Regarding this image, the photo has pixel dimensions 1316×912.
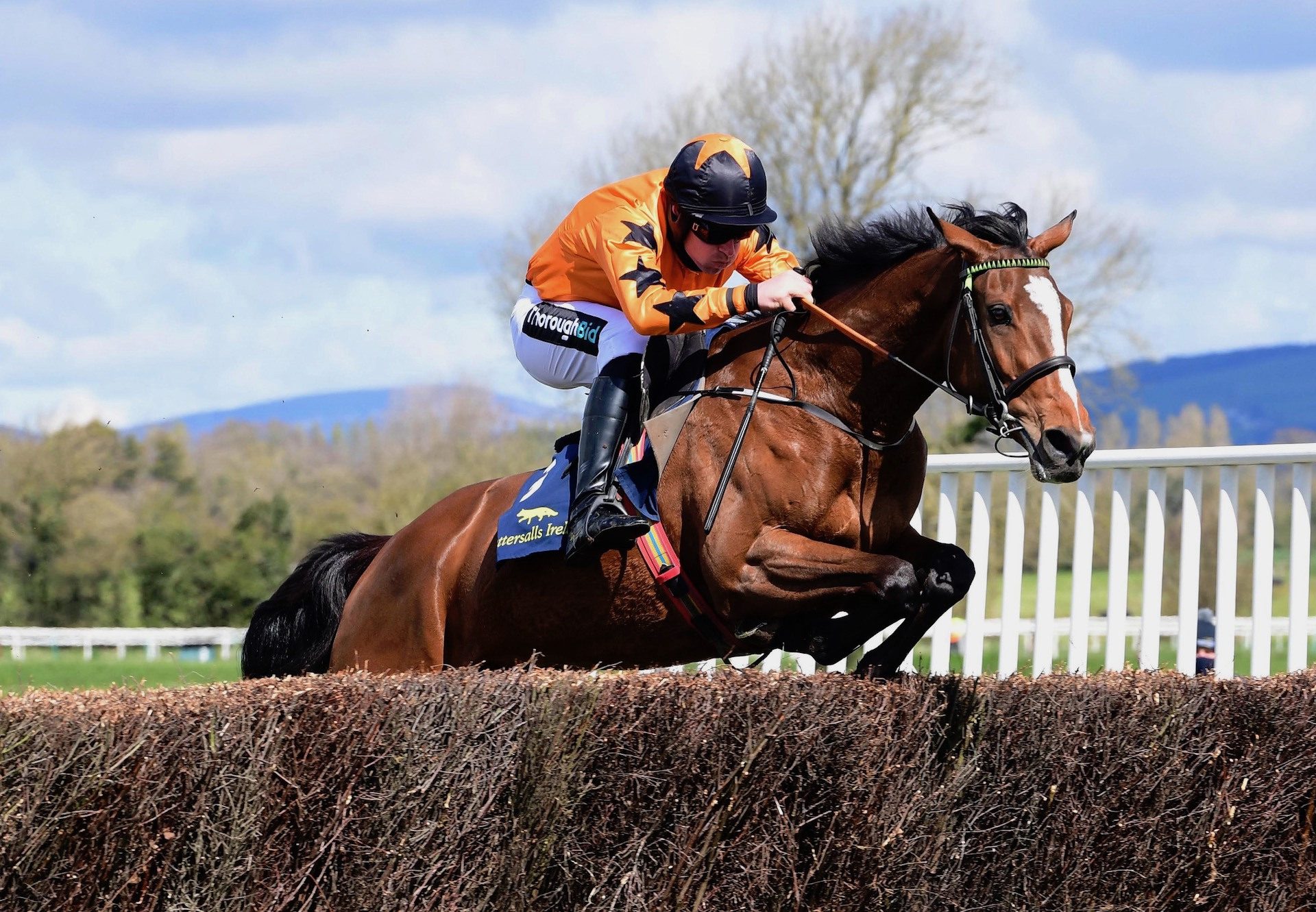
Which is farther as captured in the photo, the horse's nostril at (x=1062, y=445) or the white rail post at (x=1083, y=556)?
the white rail post at (x=1083, y=556)

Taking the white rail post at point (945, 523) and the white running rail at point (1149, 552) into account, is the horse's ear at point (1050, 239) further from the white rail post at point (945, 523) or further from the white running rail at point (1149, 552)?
the white rail post at point (945, 523)

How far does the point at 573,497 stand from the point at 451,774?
1283 millimetres

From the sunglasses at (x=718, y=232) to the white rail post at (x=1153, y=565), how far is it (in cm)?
235

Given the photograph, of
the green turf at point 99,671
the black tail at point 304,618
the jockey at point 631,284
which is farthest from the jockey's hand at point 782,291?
the green turf at point 99,671

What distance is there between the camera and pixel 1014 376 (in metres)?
3.80

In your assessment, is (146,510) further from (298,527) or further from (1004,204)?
(1004,204)

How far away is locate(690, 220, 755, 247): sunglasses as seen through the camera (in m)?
4.32

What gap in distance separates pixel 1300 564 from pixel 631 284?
3193 millimetres

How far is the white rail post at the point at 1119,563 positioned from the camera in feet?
19.3

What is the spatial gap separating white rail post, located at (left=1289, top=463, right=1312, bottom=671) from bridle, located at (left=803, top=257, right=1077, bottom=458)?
74.5 inches

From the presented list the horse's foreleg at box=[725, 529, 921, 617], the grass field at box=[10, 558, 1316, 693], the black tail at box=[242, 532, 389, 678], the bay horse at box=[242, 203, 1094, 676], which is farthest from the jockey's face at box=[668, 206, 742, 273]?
the grass field at box=[10, 558, 1316, 693]

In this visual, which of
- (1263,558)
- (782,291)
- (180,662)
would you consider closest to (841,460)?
(782,291)

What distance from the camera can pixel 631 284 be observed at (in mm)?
4152

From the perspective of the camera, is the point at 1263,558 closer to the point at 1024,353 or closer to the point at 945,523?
the point at 945,523
